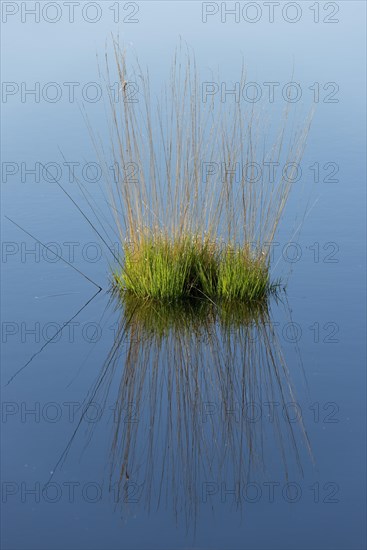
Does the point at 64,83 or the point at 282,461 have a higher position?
the point at 64,83

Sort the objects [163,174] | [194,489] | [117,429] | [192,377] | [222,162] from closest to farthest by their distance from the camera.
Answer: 1. [194,489]
2. [117,429]
3. [192,377]
4. [222,162]
5. [163,174]

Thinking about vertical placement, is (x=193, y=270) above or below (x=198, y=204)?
below

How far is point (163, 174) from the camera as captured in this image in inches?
232

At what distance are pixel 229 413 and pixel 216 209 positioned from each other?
114 centimetres

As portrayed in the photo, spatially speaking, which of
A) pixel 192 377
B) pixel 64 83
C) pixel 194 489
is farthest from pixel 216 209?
pixel 64 83

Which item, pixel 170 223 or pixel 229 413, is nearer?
pixel 229 413

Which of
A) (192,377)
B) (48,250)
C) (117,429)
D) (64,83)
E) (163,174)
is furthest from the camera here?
(64,83)

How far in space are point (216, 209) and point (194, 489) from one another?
5.38 feet

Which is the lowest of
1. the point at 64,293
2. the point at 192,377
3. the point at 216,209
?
the point at 192,377

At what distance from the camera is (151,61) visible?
816 cm

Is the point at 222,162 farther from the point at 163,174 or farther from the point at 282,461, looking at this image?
the point at 282,461

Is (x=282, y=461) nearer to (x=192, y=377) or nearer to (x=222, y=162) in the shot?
(x=192, y=377)

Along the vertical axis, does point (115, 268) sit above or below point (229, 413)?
above

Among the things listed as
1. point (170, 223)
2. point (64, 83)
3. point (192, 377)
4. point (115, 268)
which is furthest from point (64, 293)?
point (64, 83)
